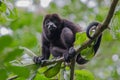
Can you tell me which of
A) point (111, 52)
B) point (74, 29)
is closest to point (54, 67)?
point (74, 29)

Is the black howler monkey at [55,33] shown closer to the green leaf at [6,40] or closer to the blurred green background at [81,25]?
the blurred green background at [81,25]

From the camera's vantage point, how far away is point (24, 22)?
7508mm

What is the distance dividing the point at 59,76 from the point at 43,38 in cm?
178

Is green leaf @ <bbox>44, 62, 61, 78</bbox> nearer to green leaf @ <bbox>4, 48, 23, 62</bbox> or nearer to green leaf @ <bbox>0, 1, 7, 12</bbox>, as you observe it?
green leaf @ <bbox>0, 1, 7, 12</bbox>

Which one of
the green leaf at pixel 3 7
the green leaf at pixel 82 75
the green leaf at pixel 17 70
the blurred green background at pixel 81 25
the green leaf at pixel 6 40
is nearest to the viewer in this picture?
the green leaf at pixel 6 40

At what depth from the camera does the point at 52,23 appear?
15.4 ft

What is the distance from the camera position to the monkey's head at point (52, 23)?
179 inches

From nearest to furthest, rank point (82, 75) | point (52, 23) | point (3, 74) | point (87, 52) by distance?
point (3, 74) < point (87, 52) < point (82, 75) < point (52, 23)

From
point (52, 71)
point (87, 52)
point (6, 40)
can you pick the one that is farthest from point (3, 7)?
point (6, 40)

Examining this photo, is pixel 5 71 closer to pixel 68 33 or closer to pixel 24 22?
pixel 68 33

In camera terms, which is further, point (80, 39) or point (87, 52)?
point (87, 52)

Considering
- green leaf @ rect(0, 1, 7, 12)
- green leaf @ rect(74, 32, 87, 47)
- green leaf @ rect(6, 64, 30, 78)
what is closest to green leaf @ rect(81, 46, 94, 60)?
green leaf @ rect(74, 32, 87, 47)

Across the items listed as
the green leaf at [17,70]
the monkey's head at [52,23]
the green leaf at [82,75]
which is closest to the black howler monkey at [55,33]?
the monkey's head at [52,23]

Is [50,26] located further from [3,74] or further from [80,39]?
[3,74]
